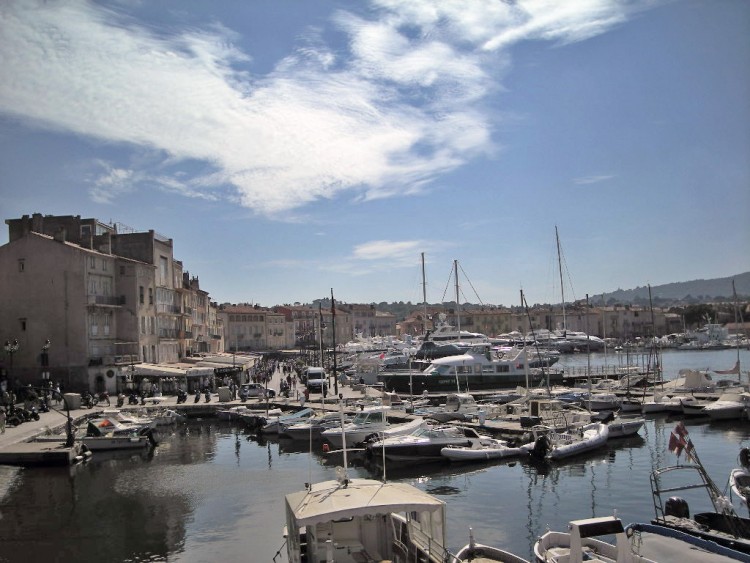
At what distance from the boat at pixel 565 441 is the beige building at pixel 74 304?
41.0 meters

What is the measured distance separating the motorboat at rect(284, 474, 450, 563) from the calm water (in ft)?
22.7

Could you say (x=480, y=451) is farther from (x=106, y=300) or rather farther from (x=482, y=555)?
(x=106, y=300)

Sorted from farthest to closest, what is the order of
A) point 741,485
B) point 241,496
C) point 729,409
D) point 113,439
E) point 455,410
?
point 455,410, point 729,409, point 113,439, point 241,496, point 741,485

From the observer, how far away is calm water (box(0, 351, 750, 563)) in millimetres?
23609

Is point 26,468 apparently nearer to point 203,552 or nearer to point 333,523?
point 203,552

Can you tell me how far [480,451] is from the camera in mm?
36156

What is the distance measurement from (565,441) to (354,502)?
25.5 metres

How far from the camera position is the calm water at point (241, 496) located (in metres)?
23.6

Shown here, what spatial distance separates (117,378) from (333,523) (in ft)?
173

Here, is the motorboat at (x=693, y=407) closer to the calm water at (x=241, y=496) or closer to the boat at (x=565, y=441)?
the calm water at (x=241, y=496)

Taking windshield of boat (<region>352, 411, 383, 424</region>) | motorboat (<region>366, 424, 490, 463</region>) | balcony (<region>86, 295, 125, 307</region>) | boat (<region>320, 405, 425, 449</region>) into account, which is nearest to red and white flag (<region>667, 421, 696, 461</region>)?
motorboat (<region>366, 424, 490, 463</region>)

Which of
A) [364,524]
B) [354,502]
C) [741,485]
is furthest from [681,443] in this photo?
[354,502]

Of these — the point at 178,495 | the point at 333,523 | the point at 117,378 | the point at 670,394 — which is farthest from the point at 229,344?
the point at 333,523

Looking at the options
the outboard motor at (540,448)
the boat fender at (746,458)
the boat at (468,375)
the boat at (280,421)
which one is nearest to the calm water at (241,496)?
the outboard motor at (540,448)
